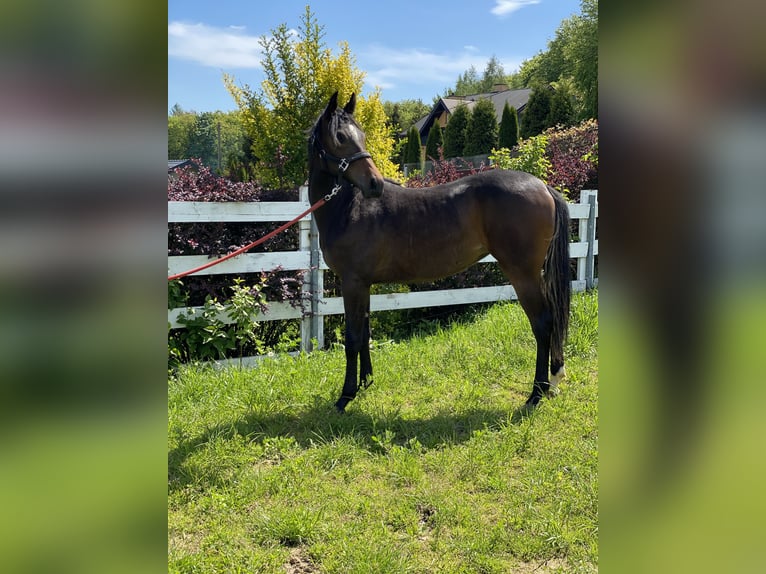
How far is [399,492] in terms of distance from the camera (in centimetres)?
282

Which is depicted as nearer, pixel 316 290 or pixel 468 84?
pixel 316 290

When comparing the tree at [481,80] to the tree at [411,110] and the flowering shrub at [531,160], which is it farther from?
the flowering shrub at [531,160]

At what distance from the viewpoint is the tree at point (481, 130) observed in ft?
91.3

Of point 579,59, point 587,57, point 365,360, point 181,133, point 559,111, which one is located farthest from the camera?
point 181,133

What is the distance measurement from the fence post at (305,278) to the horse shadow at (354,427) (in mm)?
1453

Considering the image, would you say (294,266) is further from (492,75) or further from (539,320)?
(492,75)

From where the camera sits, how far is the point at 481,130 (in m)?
28.0

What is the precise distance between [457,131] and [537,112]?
Result: 5.17 m

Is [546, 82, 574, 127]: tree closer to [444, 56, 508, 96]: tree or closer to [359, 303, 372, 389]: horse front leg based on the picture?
[359, 303, 372, 389]: horse front leg

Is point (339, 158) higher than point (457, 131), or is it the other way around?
point (457, 131)

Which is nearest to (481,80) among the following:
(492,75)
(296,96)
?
(492,75)
